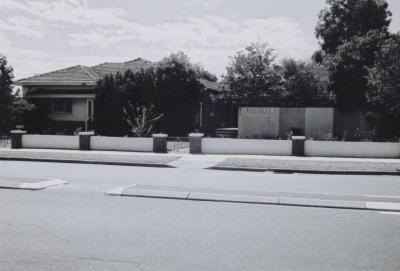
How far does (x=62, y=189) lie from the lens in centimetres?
1150

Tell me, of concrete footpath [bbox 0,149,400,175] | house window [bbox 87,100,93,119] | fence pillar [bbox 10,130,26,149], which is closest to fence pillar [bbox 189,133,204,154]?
concrete footpath [bbox 0,149,400,175]

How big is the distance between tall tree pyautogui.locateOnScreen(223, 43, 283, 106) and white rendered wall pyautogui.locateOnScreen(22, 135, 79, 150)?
1234cm

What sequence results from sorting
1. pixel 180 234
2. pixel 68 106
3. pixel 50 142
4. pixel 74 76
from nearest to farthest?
1. pixel 180 234
2. pixel 50 142
3. pixel 68 106
4. pixel 74 76

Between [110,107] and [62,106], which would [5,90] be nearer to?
[110,107]

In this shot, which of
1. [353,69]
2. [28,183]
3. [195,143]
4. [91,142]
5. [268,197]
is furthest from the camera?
[353,69]

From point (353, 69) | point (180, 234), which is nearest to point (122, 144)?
point (353, 69)

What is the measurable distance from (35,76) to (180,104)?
13536 mm

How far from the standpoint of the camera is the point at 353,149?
20500 millimetres

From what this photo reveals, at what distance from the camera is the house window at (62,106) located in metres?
33.7

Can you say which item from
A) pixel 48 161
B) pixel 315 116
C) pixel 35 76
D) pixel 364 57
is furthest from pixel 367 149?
pixel 35 76

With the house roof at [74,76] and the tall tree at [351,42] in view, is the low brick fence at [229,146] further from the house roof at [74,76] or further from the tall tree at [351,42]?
the house roof at [74,76]

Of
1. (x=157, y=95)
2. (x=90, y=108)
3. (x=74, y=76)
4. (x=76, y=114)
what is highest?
(x=74, y=76)

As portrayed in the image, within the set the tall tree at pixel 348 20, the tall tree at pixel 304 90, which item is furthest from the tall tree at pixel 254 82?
the tall tree at pixel 348 20

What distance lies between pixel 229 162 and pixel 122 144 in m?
7.01
